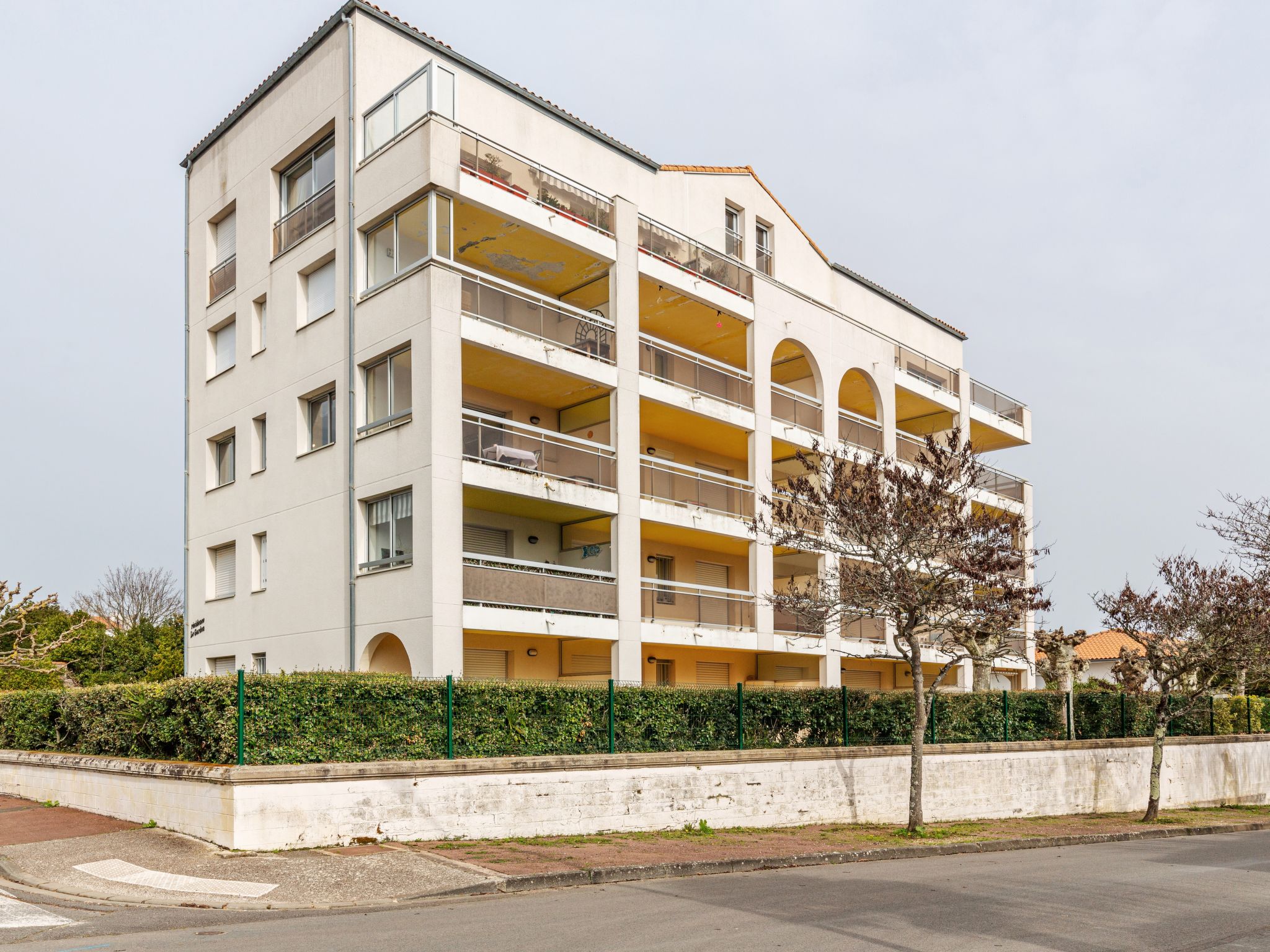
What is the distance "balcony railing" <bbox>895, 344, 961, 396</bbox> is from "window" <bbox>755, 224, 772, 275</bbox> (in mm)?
5707

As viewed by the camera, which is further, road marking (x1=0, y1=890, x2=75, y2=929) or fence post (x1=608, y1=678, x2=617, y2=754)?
fence post (x1=608, y1=678, x2=617, y2=754)

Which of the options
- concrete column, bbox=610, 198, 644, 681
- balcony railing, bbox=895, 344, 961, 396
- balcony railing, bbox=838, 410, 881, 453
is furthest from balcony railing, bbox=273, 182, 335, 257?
balcony railing, bbox=895, 344, 961, 396

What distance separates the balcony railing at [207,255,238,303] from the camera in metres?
28.0

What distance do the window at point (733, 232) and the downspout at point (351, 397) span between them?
10586 mm

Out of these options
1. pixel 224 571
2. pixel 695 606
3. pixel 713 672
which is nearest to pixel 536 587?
pixel 695 606

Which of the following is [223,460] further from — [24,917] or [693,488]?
[24,917]

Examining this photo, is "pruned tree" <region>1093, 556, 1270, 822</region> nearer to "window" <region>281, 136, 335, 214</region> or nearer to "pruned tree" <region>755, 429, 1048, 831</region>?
"pruned tree" <region>755, 429, 1048, 831</region>

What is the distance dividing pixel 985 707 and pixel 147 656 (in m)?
30.2

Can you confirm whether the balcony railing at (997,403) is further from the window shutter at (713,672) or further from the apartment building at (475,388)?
the window shutter at (713,672)

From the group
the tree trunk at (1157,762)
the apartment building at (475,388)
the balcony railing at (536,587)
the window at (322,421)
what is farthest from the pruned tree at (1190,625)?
the window at (322,421)

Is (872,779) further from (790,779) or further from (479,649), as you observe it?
(479,649)

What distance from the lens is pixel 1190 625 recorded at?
25344mm

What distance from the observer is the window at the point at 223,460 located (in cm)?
2777

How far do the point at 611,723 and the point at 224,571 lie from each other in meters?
13.4
